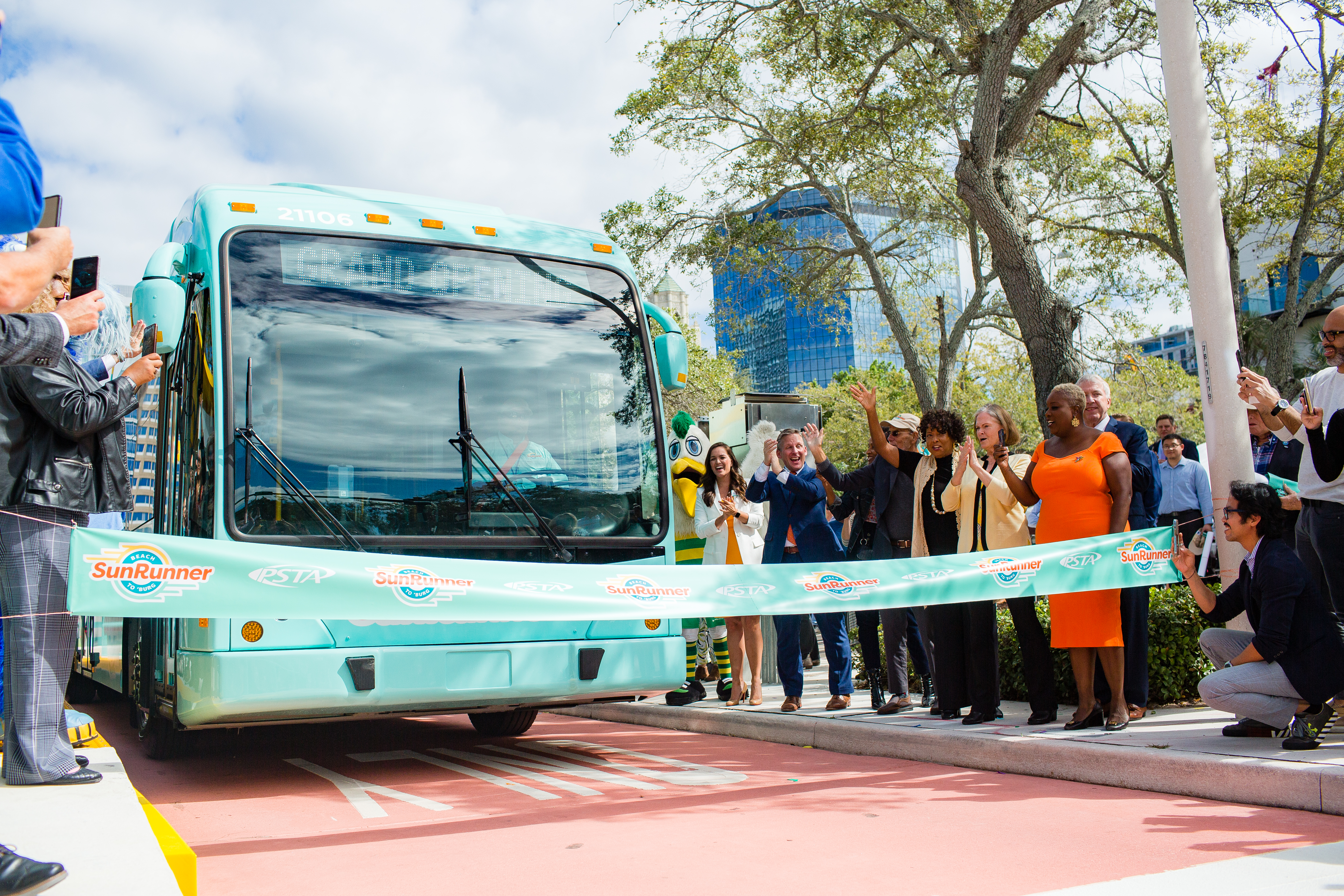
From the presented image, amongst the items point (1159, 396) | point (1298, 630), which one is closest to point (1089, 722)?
point (1298, 630)

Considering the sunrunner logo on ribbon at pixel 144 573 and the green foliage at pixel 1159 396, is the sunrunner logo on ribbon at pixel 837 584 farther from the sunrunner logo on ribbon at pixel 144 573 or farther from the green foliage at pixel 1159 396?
the green foliage at pixel 1159 396

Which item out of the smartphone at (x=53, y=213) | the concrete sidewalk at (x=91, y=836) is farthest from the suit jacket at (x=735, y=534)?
the concrete sidewalk at (x=91, y=836)

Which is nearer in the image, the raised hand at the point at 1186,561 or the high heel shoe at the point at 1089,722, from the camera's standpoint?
the raised hand at the point at 1186,561

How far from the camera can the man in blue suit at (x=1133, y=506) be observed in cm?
675

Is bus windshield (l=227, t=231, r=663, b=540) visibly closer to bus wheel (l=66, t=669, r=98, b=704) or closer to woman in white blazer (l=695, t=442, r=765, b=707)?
woman in white blazer (l=695, t=442, r=765, b=707)

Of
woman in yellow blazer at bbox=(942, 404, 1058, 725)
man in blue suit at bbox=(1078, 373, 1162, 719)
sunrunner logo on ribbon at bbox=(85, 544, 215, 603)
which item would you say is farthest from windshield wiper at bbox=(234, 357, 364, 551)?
man in blue suit at bbox=(1078, 373, 1162, 719)

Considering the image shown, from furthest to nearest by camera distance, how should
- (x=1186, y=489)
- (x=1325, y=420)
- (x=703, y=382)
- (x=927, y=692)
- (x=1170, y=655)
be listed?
1. (x=703, y=382)
2. (x=1186, y=489)
3. (x=927, y=692)
4. (x=1170, y=655)
5. (x=1325, y=420)

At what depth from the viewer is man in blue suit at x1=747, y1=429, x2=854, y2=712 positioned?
7992mm

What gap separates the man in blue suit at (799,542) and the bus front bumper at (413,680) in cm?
184

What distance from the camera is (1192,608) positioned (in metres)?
7.36

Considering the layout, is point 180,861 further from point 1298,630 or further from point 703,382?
point 703,382

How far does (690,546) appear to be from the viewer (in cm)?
923

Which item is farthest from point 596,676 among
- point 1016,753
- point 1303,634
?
point 1303,634

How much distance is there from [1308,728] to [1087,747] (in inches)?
41.7
